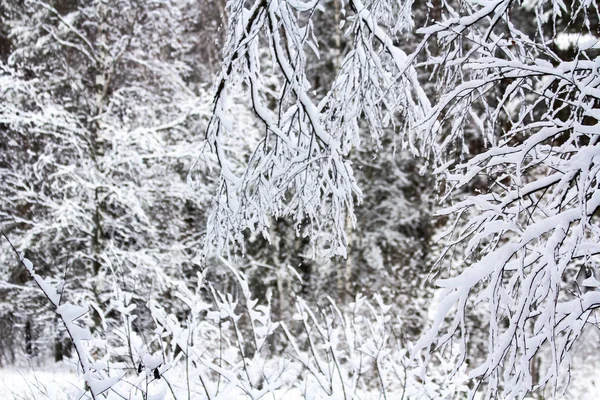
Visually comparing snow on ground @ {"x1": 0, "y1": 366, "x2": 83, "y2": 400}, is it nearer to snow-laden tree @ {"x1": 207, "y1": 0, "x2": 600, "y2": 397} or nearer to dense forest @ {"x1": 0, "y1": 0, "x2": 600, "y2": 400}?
dense forest @ {"x1": 0, "y1": 0, "x2": 600, "y2": 400}

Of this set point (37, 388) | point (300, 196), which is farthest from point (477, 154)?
point (37, 388)

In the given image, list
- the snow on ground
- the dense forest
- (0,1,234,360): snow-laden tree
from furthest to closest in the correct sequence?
(0,1,234,360): snow-laden tree → the snow on ground → the dense forest

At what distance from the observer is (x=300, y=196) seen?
265 centimetres

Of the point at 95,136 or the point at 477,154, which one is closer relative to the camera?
the point at 477,154

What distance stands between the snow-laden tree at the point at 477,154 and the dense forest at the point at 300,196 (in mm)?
13

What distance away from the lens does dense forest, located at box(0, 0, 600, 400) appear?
167cm

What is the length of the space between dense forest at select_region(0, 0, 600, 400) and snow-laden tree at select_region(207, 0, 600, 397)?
13 mm

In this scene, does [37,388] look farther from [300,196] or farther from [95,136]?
[95,136]

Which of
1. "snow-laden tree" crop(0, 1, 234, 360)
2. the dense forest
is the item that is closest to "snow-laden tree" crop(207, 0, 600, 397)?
the dense forest

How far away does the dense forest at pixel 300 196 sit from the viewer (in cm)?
167

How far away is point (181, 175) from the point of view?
888 cm

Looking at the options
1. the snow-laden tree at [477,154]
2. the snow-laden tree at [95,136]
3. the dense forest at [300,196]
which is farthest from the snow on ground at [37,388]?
the snow-laden tree at [95,136]

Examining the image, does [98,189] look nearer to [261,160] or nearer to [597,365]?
[261,160]

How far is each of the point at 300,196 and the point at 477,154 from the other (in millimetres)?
888
